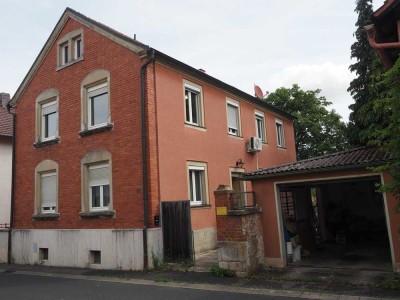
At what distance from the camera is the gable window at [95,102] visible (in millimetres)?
13055

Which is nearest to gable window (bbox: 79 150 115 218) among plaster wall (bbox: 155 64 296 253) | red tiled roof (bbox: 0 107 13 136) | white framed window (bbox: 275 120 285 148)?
plaster wall (bbox: 155 64 296 253)

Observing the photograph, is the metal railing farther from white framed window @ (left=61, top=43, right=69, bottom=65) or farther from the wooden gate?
white framed window @ (left=61, top=43, right=69, bottom=65)

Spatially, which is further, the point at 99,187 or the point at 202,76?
the point at 202,76

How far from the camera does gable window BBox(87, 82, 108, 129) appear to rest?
43.3 feet

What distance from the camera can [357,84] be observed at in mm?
19859

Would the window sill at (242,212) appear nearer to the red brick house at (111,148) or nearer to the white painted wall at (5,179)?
the red brick house at (111,148)

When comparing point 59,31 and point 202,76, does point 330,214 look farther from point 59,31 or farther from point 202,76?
point 59,31

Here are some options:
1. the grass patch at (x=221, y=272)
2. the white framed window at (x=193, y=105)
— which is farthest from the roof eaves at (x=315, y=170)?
the white framed window at (x=193, y=105)

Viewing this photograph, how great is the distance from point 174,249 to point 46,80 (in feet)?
28.4

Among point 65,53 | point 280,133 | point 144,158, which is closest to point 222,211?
point 144,158

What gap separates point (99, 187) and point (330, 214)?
29.9 ft

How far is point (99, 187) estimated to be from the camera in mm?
12938

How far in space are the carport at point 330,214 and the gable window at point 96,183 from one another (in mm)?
4818

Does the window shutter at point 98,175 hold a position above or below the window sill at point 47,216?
above
